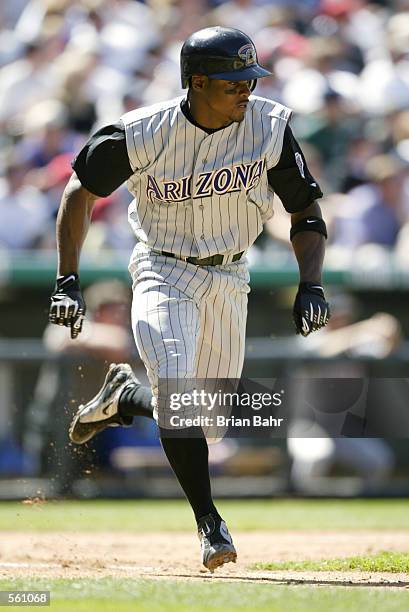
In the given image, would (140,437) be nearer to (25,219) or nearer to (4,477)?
(4,477)

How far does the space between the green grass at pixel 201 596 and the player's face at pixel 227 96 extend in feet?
5.66

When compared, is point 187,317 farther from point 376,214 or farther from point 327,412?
point 376,214

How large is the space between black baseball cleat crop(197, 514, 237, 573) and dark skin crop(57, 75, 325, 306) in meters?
1.08

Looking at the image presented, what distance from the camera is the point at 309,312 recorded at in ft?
15.3

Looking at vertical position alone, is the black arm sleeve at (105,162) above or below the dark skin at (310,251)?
above

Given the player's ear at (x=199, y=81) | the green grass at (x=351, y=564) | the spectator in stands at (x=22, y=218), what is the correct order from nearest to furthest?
the player's ear at (x=199, y=81) → the green grass at (x=351, y=564) → the spectator in stands at (x=22, y=218)

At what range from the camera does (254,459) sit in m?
8.30

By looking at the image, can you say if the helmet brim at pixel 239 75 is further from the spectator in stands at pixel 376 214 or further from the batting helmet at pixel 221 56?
the spectator in stands at pixel 376 214

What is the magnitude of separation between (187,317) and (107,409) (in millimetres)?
863

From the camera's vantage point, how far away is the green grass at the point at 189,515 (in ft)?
22.4

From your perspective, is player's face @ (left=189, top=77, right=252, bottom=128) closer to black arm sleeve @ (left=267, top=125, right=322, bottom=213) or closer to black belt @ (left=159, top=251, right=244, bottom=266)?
black arm sleeve @ (left=267, top=125, right=322, bottom=213)

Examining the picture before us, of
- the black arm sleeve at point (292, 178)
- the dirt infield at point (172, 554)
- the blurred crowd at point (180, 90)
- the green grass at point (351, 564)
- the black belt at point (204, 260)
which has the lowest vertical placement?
the dirt infield at point (172, 554)

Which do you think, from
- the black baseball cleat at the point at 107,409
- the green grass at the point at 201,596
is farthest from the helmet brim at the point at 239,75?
the green grass at the point at 201,596

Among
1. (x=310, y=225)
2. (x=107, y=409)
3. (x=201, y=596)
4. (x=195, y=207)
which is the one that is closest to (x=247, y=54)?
(x=195, y=207)
